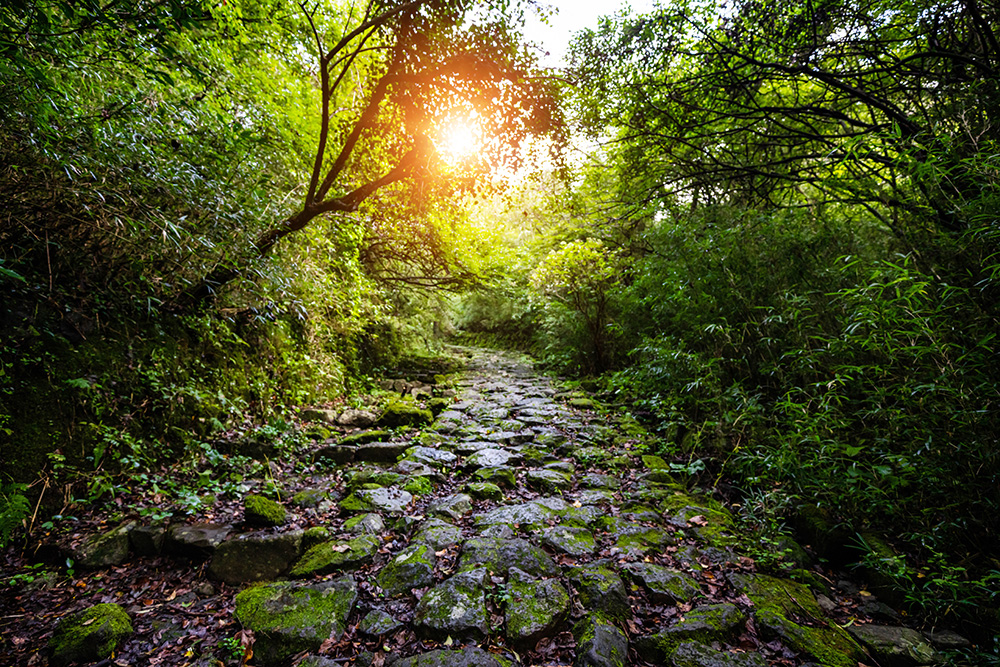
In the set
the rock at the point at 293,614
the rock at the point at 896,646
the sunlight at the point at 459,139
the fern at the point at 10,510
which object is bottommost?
the rock at the point at 293,614

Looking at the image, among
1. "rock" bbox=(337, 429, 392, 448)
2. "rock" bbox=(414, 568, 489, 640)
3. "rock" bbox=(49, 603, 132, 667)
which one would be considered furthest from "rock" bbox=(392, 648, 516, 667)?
"rock" bbox=(337, 429, 392, 448)

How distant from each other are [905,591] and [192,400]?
20.5 feet

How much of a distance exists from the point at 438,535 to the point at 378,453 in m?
1.94

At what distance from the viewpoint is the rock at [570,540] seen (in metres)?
2.97

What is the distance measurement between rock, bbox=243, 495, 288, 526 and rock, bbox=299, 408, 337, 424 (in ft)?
7.67

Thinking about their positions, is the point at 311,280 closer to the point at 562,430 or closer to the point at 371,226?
the point at 371,226

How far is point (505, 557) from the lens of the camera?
2.81 m

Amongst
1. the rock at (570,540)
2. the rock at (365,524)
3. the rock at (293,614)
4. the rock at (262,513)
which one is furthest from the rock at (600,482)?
the rock at (262,513)

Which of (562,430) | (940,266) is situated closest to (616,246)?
(562,430)

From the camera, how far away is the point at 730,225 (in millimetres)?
5113

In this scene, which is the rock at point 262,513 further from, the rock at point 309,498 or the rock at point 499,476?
the rock at point 499,476

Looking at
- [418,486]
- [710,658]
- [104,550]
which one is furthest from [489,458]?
[104,550]

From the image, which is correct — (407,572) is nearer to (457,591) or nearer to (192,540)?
(457,591)

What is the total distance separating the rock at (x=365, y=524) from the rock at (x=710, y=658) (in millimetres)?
2401
